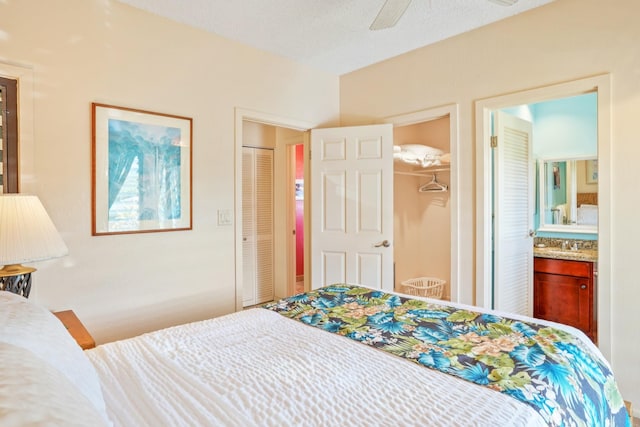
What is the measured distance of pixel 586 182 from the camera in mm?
3598

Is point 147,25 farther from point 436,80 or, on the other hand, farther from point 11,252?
point 436,80

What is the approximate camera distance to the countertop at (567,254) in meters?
3.21

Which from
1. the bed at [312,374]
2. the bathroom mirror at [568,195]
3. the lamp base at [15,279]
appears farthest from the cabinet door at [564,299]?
the lamp base at [15,279]

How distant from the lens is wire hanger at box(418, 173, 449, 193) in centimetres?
422

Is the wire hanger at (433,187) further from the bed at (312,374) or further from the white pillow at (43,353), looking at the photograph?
the white pillow at (43,353)

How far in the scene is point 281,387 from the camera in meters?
1.06

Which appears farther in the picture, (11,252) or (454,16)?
(454,16)

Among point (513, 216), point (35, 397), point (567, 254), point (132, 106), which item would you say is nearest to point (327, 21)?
point (132, 106)

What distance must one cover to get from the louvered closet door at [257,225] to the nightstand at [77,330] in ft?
7.92

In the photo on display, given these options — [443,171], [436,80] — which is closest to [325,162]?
[436,80]

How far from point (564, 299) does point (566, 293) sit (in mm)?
60

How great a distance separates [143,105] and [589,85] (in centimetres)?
292

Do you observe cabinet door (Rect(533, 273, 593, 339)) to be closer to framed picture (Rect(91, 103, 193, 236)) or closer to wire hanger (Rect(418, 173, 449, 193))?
wire hanger (Rect(418, 173, 449, 193))

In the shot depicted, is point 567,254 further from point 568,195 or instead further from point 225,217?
point 225,217
